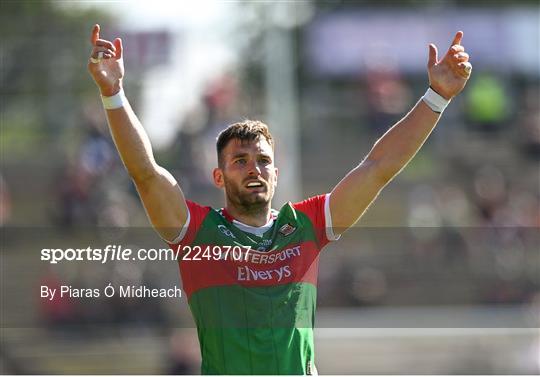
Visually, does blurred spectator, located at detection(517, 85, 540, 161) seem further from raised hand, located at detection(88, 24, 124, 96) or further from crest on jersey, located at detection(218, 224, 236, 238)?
raised hand, located at detection(88, 24, 124, 96)

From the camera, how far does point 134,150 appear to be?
18.4 feet

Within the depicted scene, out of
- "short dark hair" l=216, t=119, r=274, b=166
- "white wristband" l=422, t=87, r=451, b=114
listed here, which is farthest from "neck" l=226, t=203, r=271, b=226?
"white wristband" l=422, t=87, r=451, b=114

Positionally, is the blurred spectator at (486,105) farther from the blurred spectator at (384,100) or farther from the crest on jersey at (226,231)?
the crest on jersey at (226,231)

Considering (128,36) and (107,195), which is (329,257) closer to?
(107,195)

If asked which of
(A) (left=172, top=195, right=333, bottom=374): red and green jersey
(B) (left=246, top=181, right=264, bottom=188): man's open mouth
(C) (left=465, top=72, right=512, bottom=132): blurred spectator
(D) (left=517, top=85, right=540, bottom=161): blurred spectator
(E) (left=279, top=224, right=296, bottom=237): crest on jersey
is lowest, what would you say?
(A) (left=172, top=195, right=333, bottom=374): red and green jersey

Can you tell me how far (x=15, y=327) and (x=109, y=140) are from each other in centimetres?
306

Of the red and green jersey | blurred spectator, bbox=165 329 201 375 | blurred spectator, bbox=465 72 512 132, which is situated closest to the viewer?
the red and green jersey

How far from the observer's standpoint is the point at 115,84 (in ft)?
18.5

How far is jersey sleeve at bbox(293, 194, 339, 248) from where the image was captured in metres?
5.90

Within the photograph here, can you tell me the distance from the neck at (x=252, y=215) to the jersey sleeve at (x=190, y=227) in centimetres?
16

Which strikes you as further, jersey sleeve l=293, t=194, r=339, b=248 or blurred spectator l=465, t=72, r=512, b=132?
blurred spectator l=465, t=72, r=512, b=132

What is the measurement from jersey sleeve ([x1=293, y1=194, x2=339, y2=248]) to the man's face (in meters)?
0.25

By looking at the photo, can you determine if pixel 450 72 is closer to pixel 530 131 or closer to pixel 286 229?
pixel 286 229

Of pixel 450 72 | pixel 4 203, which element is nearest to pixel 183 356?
pixel 4 203
